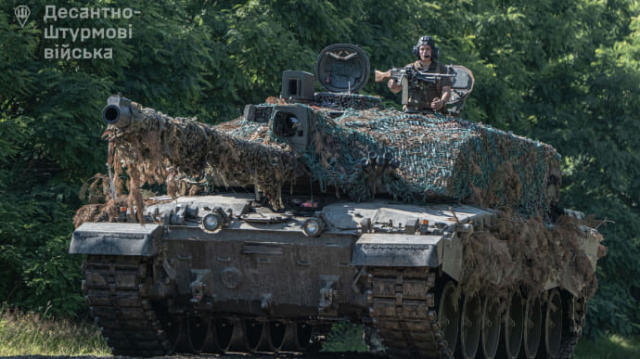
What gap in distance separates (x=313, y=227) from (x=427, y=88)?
3.50 meters

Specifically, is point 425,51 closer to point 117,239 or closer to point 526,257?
point 526,257

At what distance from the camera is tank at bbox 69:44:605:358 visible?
1052cm

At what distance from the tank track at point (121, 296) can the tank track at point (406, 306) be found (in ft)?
7.96

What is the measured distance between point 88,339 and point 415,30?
38.3ft

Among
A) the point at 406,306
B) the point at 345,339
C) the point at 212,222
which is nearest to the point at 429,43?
the point at 212,222

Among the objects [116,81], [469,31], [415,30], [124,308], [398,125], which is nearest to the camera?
[124,308]

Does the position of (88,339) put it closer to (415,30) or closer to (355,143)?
(355,143)

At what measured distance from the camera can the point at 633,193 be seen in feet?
88.9

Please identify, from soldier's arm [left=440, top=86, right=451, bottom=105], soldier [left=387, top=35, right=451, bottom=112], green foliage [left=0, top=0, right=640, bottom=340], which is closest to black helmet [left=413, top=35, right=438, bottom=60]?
soldier [left=387, top=35, right=451, bottom=112]

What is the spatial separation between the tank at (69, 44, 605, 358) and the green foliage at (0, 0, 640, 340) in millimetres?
3915

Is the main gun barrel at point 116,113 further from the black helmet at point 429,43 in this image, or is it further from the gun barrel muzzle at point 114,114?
the black helmet at point 429,43

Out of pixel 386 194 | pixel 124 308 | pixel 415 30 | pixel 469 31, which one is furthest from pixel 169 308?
pixel 469 31

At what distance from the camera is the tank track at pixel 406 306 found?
10.5m

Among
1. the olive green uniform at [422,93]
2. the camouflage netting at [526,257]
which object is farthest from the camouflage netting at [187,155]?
the olive green uniform at [422,93]
